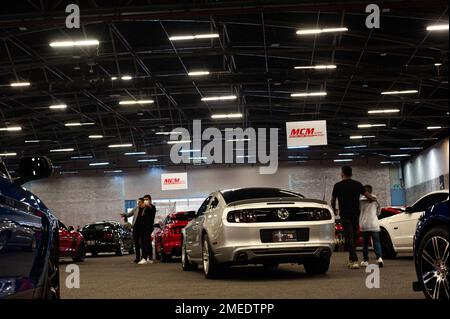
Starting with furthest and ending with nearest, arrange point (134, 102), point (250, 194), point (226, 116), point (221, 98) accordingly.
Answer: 1. point (226, 116)
2. point (134, 102)
3. point (221, 98)
4. point (250, 194)

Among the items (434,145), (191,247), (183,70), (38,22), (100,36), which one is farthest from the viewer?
(434,145)

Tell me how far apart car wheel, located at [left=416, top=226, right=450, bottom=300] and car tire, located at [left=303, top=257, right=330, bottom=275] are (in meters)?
4.10

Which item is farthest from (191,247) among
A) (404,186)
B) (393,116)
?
(404,186)

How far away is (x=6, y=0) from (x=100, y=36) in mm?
4237

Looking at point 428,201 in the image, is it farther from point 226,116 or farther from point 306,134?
point 226,116

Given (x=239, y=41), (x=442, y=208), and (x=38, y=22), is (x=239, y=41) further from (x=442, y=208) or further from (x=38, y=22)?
(x=442, y=208)

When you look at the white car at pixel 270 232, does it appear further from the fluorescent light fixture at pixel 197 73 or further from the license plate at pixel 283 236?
the fluorescent light fixture at pixel 197 73

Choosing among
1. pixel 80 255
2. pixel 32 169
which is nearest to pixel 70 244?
pixel 80 255

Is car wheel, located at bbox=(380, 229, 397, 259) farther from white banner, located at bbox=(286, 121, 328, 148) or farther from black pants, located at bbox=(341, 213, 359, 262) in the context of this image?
white banner, located at bbox=(286, 121, 328, 148)

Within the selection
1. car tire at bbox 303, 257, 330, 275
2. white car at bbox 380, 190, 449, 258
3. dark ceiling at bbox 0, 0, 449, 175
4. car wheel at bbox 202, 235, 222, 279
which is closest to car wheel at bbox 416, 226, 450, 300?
car tire at bbox 303, 257, 330, 275

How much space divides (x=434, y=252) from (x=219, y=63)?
2121cm

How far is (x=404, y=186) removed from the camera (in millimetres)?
49156

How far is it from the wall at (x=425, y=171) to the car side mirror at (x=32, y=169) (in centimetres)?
3210

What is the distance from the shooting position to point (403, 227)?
1389 cm
